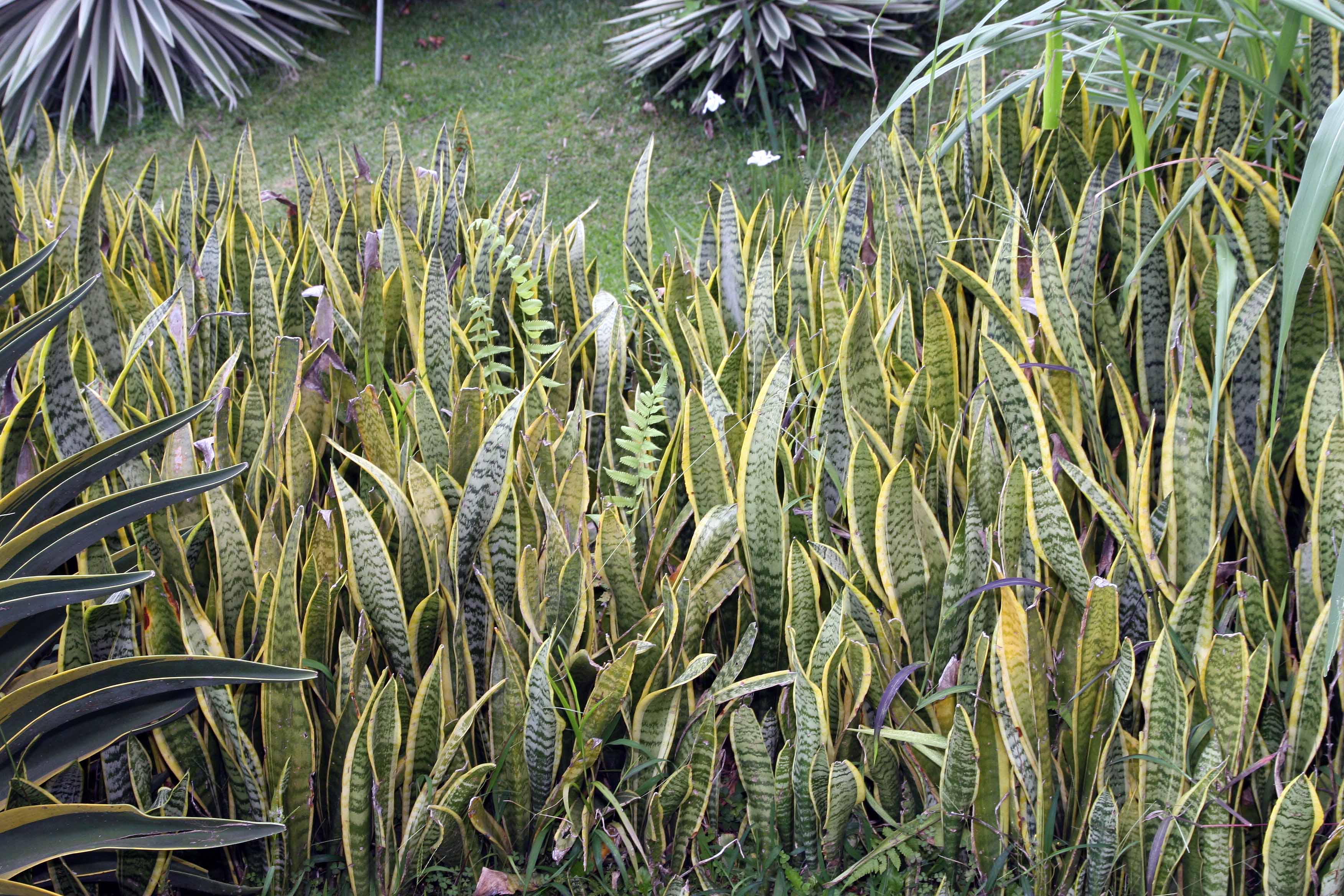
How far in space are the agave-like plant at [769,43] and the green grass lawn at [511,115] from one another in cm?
16

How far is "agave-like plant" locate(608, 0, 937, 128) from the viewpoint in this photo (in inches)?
182

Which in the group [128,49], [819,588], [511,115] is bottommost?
[819,588]

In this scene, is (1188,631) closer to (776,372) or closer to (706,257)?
(776,372)

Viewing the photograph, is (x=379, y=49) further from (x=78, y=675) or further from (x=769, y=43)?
(x=78, y=675)

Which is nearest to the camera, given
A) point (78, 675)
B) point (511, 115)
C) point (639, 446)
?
point (78, 675)

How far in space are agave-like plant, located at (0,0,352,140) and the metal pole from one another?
346mm

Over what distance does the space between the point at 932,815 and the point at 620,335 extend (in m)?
1.00

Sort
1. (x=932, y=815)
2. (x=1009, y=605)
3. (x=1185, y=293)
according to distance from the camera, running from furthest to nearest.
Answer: (x=1185, y=293) → (x=932, y=815) → (x=1009, y=605)

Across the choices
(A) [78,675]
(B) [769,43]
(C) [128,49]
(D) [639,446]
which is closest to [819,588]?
(D) [639,446]

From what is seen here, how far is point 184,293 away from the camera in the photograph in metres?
1.93

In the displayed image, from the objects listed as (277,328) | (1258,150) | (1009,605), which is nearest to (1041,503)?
(1009,605)

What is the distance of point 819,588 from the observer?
4.33 ft

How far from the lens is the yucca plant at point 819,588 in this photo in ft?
3.80

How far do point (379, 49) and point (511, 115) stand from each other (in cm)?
82
